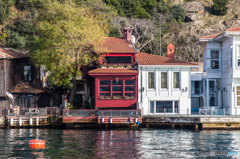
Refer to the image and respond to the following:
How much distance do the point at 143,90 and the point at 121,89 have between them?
2643mm

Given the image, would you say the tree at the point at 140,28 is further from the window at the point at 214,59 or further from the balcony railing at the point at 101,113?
the balcony railing at the point at 101,113

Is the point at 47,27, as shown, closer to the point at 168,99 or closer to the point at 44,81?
the point at 44,81

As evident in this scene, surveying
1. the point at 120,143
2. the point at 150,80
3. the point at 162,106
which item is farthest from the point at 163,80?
the point at 120,143

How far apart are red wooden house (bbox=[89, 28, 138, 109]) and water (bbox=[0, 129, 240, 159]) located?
16.7 ft

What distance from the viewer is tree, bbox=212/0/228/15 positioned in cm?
8462

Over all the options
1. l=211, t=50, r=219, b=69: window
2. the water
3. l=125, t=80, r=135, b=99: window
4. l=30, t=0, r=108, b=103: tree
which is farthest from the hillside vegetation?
the water

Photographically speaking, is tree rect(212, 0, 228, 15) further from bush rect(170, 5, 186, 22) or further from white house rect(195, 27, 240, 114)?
white house rect(195, 27, 240, 114)

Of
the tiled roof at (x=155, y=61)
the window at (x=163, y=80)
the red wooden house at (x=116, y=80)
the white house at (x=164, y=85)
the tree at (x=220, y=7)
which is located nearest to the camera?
the red wooden house at (x=116, y=80)

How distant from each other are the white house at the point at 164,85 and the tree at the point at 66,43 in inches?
252

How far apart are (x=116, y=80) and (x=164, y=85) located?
5694 millimetres

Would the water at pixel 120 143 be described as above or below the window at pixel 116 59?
below

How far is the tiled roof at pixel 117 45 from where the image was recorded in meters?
43.9

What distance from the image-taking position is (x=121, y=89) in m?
43.2

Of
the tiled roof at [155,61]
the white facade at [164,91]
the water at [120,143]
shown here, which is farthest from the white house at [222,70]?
the water at [120,143]
